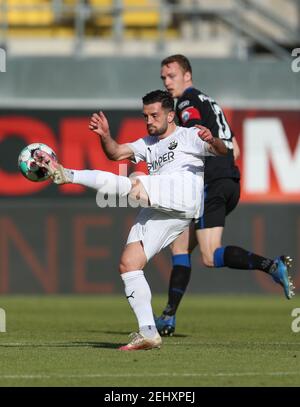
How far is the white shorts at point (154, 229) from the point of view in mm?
8750

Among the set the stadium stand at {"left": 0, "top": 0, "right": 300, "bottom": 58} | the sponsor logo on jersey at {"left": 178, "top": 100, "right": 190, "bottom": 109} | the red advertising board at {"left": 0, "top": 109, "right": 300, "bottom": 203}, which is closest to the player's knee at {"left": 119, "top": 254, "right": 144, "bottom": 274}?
the sponsor logo on jersey at {"left": 178, "top": 100, "right": 190, "bottom": 109}

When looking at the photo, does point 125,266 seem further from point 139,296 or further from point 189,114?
point 189,114

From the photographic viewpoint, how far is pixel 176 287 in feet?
34.4

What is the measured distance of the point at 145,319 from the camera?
854 cm

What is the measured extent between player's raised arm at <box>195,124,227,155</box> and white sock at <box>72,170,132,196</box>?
2.43 ft

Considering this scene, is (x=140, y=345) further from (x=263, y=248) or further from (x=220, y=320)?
(x=263, y=248)

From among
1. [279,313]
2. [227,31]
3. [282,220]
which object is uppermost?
[227,31]

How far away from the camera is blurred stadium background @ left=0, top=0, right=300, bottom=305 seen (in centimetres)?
1739

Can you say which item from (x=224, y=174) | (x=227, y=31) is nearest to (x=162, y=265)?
(x=227, y=31)

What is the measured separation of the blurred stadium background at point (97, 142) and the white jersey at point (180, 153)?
841cm

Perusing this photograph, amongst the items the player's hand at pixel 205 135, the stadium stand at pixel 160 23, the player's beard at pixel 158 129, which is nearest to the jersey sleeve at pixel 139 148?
the player's beard at pixel 158 129

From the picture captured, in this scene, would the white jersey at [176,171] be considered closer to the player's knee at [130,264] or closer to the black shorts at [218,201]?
the player's knee at [130,264]

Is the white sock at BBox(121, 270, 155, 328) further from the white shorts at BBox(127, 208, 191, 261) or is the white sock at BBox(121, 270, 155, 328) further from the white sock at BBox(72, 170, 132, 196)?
the white sock at BBox(72, 170, 132, 196)

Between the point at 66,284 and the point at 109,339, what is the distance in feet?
24.5
